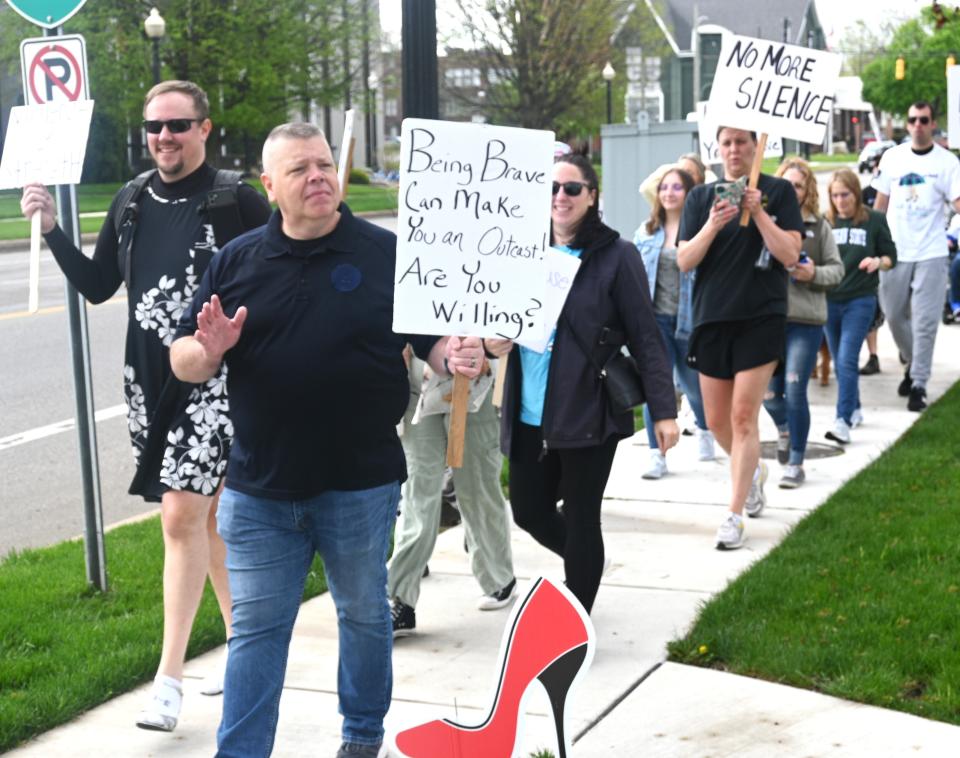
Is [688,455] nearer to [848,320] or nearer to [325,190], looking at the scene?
[848,320]

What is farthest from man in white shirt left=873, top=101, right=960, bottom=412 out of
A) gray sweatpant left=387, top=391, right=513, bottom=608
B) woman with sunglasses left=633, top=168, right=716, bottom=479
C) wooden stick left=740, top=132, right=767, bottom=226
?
gray sweatpant left=387, top=391, right=513, bottom=608

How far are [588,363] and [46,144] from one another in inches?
86.7

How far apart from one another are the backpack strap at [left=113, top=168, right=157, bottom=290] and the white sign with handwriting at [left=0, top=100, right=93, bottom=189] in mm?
424

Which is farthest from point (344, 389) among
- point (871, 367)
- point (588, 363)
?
point (871, 367)

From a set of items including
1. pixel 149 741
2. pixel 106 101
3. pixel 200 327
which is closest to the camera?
pixel 200 327

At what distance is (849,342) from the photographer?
32.5 feet

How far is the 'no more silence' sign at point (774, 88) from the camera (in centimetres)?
705

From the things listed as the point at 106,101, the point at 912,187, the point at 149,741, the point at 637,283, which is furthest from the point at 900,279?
the point at 106,101

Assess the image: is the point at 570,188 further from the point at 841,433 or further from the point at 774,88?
the point at 841,433

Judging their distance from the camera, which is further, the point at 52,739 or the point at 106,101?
the point at 106,101

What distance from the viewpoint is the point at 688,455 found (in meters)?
9.64

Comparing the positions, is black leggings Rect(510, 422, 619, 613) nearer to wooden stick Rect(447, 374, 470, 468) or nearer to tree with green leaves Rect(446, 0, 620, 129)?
wooden stick Rect(447, 374, 470, 468)

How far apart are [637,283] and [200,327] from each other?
81.8 inches

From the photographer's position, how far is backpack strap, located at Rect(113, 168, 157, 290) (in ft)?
16.3
